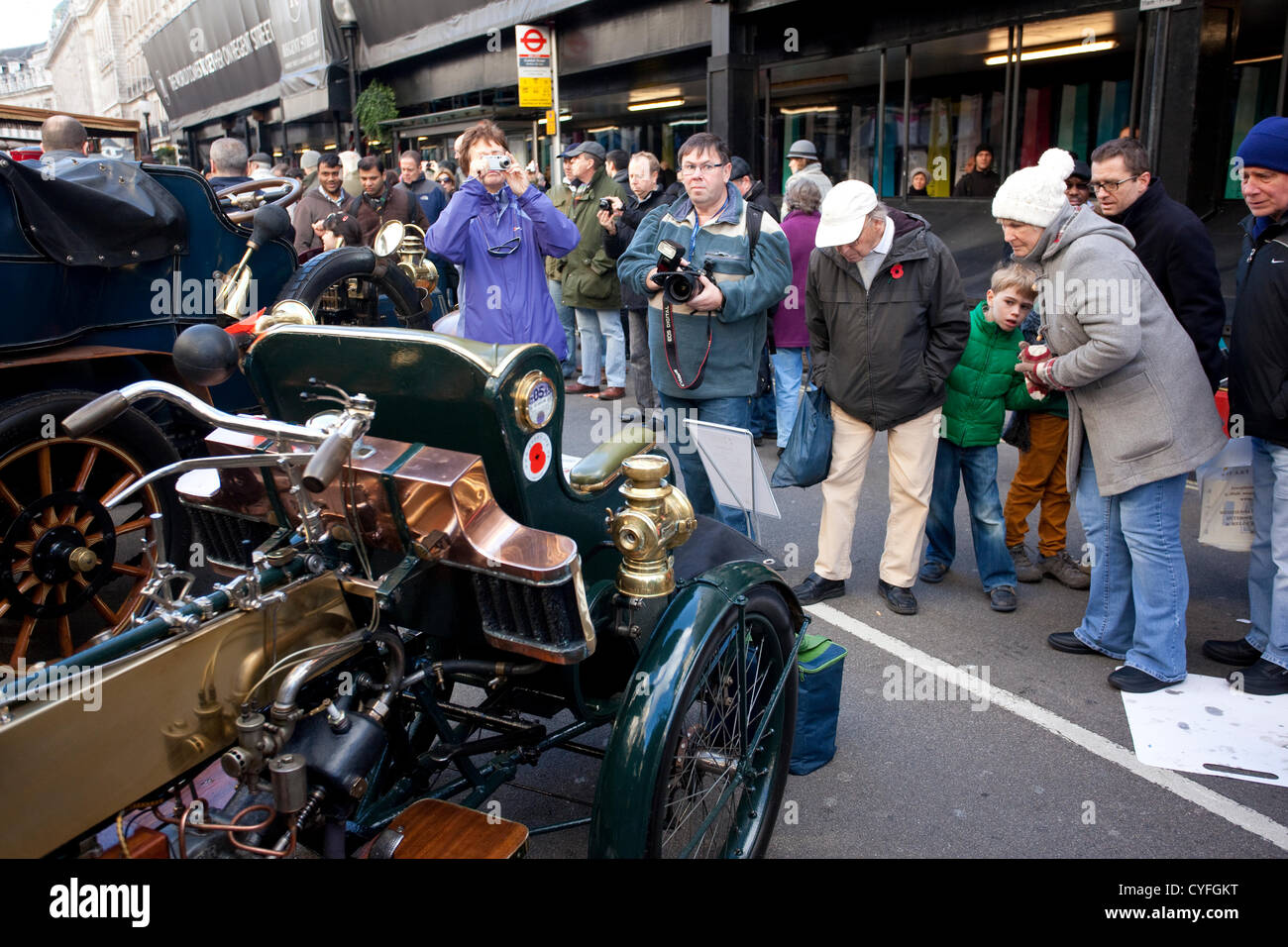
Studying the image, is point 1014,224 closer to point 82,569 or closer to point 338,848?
point 338,848

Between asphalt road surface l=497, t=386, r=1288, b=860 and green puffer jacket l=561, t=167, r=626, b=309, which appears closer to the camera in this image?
asphalt road surface l=497, t=386, r=1288, b=860

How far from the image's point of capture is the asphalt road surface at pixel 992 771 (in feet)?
9.50

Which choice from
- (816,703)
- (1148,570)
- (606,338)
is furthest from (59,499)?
(606,338)

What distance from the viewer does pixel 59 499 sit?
3.64 m

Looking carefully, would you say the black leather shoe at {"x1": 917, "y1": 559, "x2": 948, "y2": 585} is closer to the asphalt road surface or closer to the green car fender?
the asphalt road surface

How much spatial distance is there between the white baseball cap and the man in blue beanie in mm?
1297

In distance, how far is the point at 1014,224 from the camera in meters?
3.72

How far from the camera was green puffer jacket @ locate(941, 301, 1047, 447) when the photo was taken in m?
4.34

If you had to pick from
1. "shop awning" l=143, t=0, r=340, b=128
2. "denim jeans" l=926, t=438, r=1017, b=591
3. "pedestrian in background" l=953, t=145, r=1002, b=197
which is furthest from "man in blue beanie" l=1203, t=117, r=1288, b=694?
"shop awning" l=143, t=0, r=340, b=128

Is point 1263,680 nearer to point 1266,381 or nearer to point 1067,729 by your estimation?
point 1067,729

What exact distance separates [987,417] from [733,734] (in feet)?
7.73

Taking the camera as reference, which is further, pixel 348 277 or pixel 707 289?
pixel 348 277

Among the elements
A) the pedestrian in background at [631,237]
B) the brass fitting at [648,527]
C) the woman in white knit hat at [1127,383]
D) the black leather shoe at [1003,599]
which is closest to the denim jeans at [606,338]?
the pedestrian in background at [631,237]

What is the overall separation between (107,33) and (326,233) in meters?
58.2
